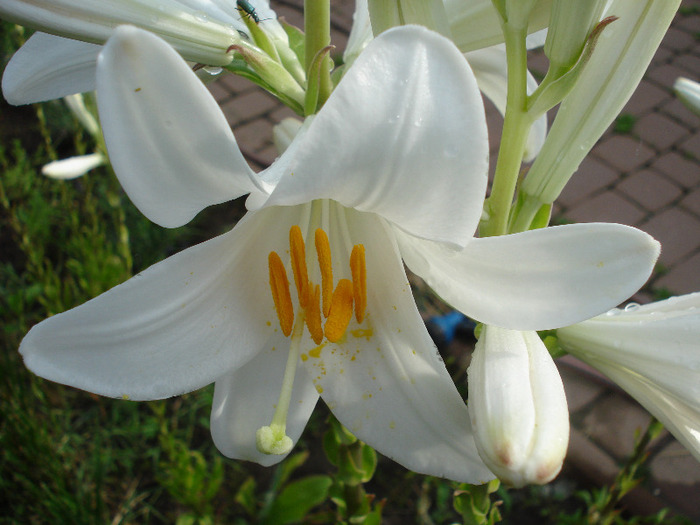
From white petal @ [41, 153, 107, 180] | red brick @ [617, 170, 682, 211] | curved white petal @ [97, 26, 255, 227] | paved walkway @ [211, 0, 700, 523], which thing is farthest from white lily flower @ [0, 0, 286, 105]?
red brick @ [617, 170, 682, 211]

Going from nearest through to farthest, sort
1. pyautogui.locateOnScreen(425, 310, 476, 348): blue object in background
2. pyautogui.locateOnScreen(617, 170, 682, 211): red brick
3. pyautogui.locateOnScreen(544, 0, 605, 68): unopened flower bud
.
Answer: pyautogui.locateOnScreen(544, 0, 605, 68): unopened flower bud
pyautogui.locateOnScreen(425, 310, 476, 348): blue object in background
pyautogui.locateOnScreen(617, 170, 682, 211): red brick

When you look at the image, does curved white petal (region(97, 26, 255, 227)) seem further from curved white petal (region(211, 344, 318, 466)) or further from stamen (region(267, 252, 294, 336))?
curved white petal (region(211, 344, 318, 466))

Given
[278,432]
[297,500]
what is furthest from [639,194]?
[278,432]

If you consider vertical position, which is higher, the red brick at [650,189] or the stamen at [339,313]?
the stamen at [339,313]

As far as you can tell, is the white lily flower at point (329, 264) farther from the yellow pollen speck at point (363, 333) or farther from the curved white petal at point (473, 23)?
the curved white petal at point (473, 23)

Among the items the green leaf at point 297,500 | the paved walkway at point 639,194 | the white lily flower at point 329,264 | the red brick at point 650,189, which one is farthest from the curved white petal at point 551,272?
the red brick at point 650,189

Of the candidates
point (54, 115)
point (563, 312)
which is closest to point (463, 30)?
point (563, 312)

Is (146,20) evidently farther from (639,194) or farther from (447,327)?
(639,194)
